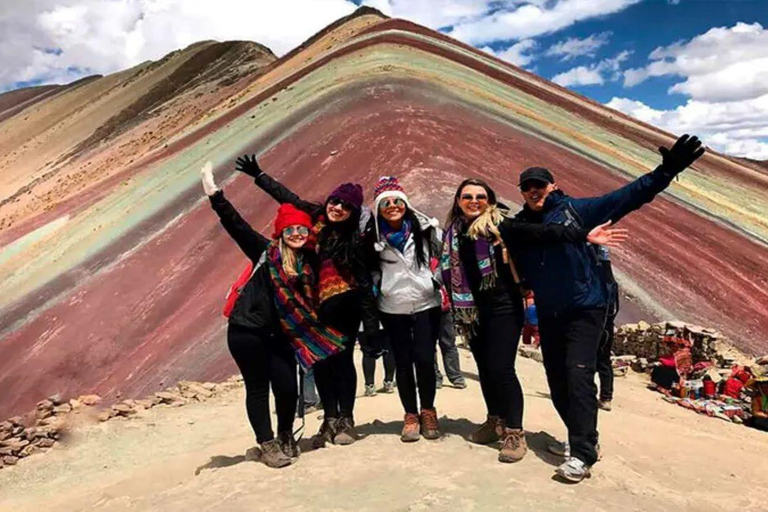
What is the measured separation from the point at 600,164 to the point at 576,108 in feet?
26.6

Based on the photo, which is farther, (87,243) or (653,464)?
(87,243)

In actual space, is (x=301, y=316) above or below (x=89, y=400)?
above

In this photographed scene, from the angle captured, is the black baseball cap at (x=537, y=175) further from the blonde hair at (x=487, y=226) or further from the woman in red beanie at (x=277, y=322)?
the woman in red beanie at (x=277, y=322)

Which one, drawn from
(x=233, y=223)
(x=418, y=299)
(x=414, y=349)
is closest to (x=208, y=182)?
(x=233, y=223)

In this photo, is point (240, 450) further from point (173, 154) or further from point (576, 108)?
point (576, 108)

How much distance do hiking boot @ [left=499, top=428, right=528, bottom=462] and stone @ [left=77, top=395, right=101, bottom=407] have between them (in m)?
6.58

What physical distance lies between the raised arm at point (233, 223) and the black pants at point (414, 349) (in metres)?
0.78

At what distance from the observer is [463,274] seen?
11.0 ft

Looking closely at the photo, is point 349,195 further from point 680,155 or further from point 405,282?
point 680,155

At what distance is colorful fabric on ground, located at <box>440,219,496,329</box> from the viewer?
3.25 m

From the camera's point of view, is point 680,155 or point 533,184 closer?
point 680,155

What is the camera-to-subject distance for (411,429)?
11.6 feet

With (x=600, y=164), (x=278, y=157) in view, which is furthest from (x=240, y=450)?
(x=600, y=164)

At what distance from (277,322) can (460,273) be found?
1.00 metres
